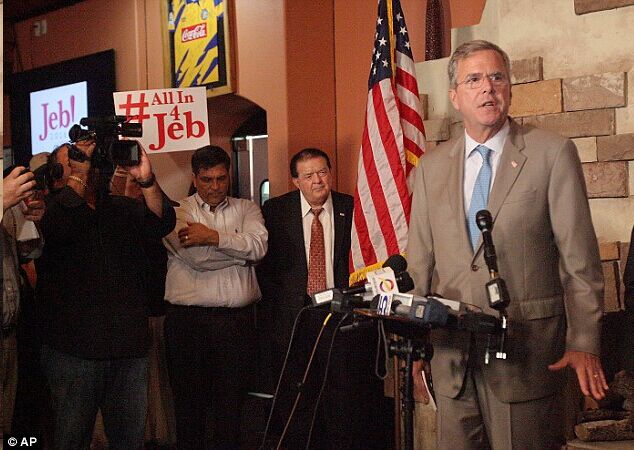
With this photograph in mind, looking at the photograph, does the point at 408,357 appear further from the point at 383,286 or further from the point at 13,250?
the point at 13,250

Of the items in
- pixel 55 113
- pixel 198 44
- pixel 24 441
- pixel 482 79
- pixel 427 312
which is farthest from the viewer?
pixel 55 113

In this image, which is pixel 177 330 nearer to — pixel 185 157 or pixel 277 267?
pixel 277 267

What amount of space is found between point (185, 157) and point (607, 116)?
10.3ft

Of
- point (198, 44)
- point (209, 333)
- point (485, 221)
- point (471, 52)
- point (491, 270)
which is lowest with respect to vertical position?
point (209, 333)

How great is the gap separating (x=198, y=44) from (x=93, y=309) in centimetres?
251

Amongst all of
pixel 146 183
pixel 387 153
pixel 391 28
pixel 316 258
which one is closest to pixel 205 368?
pixel 316 258

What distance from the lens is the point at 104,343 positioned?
313 cm

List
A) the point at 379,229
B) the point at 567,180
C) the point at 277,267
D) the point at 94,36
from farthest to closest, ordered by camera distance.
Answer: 1. the point at 94,36
2. the point at 277,267
3. the point at 379,229
4. the point at 567,180

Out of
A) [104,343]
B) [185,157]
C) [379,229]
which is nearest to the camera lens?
[104,343]

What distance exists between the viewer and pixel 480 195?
2.16m

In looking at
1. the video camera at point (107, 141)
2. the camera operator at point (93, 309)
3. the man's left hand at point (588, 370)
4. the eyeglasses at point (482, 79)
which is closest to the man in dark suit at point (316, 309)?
the camera operator at point (93, 309)

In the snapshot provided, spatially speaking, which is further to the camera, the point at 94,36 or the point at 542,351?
the point at 94,36

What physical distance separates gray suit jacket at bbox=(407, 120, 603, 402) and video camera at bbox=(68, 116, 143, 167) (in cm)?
151

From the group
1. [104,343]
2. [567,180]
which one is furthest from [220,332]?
[567,180]
